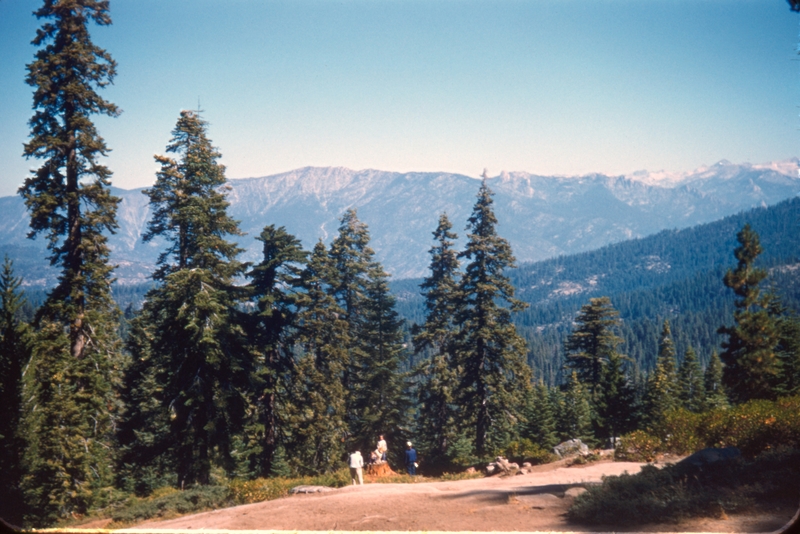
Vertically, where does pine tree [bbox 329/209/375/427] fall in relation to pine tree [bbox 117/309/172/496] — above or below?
above

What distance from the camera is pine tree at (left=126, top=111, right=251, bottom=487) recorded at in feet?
63.7

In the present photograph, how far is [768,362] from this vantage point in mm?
27562

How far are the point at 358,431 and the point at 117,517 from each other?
1701cm

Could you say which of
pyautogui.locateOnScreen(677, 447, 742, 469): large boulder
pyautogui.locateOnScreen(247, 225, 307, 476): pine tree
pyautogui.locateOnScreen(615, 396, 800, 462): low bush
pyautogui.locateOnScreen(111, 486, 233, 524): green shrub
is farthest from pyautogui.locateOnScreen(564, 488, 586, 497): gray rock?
pyautogui.locateOnScreen(247, 225, 307, 476): pine tree

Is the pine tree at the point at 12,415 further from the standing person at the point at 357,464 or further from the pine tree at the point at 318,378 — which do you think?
the pine tree at the point at 318,378

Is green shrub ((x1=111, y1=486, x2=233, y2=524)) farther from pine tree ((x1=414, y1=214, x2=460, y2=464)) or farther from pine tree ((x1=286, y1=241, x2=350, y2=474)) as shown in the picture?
pine tree ((x1=414, y1=214, x2=460, y2=464))

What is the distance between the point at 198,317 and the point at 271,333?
569cm

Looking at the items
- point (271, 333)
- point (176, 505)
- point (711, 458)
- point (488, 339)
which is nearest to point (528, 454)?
point (488, 339)

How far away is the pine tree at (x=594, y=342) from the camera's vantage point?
134ft

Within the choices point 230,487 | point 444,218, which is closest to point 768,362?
point 444,218

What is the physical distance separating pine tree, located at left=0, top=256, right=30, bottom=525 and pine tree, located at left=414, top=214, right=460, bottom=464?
796 inches

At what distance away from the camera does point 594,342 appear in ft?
137

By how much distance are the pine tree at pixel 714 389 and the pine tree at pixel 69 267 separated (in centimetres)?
4244

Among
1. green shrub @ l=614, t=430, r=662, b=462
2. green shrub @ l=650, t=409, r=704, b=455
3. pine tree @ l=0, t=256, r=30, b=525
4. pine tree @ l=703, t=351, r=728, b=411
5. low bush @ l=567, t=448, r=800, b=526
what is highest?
pine tree @ l=0, t=256, r=30, b=525
